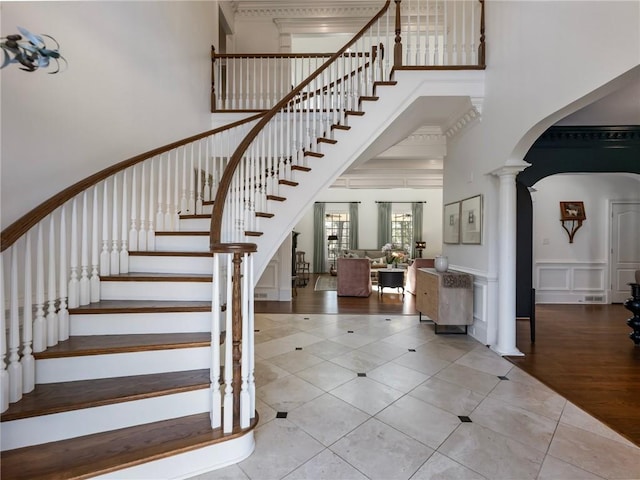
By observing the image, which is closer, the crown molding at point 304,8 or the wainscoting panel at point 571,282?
the wainscoting panel at point 571,282

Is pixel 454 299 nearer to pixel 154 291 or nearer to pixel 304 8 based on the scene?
pixel 154 291

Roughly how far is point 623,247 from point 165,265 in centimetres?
760

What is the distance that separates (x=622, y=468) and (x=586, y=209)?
18.0 feet

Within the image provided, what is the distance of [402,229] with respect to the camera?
1070 cm

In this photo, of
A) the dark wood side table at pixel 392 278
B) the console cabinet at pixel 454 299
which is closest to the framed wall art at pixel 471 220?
the console cabinet at pixel 454 299

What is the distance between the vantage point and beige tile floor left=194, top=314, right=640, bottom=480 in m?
1.54

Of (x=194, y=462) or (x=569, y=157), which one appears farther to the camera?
(x=569, y=157)

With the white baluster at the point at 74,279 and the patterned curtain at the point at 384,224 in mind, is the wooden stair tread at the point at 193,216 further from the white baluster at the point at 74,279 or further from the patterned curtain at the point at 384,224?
the patterned curtain at the point at 384,224

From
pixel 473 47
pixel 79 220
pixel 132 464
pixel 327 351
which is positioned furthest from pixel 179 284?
pixel 473 47

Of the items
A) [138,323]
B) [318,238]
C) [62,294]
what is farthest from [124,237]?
[318,238]

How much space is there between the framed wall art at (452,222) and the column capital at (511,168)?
3.15 feet

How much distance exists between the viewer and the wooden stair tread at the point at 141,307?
1.90m

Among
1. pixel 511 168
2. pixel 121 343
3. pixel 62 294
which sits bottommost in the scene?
pixel 121 343

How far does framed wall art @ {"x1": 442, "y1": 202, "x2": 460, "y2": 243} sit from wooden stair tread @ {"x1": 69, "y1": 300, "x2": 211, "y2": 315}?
135 inches
